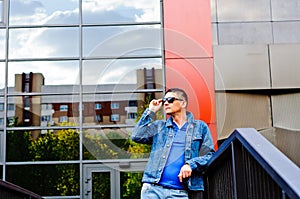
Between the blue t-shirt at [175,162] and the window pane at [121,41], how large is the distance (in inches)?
268

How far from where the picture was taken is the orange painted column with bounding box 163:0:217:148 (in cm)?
995

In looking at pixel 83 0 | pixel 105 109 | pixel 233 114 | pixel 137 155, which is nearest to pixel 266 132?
pixel 233 114

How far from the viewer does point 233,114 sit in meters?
9.98

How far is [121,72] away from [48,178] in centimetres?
261

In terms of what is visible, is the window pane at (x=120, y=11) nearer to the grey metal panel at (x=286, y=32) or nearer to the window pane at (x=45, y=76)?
the window pane at (x=45, y=76)

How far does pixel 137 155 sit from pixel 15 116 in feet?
8.46

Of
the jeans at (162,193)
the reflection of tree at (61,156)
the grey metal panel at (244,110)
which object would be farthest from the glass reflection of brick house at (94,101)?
the jeans at (162,193)

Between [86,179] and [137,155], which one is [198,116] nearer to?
[137,155]

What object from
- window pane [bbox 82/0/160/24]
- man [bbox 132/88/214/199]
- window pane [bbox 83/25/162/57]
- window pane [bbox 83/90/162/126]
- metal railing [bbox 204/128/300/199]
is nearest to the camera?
metal railing [bbox 204/128/300/199]

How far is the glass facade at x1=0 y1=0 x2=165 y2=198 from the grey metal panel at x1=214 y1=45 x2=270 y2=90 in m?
1.17

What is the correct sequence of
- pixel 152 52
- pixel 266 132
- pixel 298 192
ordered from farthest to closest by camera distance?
pixel 152 52 < pixel 266 132 < pixel 298 192

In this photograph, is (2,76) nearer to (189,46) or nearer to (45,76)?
(45,76)

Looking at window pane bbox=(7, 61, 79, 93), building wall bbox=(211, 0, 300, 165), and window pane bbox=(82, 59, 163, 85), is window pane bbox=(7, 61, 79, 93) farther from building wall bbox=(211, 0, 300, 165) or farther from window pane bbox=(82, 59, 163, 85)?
building wall bbox=(211, 0, 300, 165)

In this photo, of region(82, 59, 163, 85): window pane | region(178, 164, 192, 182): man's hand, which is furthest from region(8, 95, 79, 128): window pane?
region(178, 164, 192, 182): man's hand
